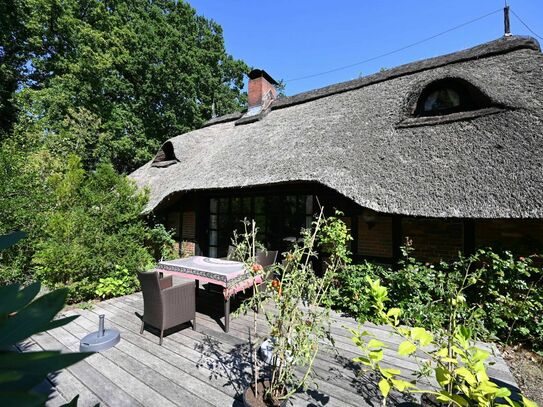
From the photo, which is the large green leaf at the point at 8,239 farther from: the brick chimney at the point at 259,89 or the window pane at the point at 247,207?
the brick chimney at the point at 259,89

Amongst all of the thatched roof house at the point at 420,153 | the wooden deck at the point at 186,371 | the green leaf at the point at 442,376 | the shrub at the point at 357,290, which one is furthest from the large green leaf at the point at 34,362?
the shrub at the point at 357,290

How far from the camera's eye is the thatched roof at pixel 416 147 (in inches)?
138

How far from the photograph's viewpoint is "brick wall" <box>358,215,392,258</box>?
470cm

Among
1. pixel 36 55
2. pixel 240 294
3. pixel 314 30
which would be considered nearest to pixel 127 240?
pixel 240 294

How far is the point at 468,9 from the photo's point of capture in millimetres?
5477

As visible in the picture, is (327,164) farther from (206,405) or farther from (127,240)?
(127,240)

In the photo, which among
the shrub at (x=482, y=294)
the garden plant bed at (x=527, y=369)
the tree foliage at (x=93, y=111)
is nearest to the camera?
the garden plant bed at (x=527, y=369)

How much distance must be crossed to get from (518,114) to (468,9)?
320 cm

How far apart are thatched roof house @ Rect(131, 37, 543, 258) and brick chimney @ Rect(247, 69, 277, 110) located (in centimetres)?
205

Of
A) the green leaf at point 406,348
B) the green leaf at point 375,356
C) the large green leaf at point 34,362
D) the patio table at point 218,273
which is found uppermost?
the large green leaf at point 34,362

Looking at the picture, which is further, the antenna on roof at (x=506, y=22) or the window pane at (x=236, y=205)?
the window pane at (x=236, y=205)

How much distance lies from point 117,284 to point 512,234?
6556 mm

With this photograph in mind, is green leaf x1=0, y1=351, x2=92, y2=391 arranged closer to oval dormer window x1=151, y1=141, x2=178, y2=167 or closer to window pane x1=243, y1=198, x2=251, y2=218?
window pane x1=243, y1=198, x2=251, y2=218

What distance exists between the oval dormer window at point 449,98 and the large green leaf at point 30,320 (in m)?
5.48
